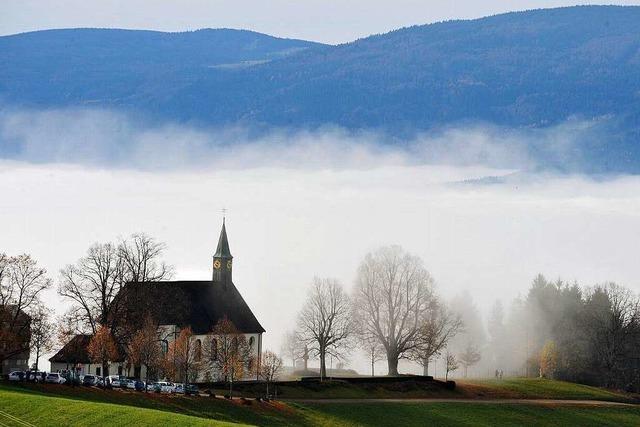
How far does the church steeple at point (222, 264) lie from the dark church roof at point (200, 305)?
0.98 metres

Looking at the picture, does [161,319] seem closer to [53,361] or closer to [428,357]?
[53,361]

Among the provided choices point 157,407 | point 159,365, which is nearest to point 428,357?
point 159,365

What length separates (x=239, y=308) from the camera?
479 feet

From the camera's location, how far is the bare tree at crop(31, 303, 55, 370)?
10929 centimetres

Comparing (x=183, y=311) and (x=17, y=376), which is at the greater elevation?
(x=183, y=311)

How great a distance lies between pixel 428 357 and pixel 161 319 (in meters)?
29.9

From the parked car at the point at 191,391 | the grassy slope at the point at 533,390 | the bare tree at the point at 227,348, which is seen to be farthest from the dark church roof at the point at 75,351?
the grassy slope at the point at 533,390

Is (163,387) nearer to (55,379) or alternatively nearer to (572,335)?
(55,379)

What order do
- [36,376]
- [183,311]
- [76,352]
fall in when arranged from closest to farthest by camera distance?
[36,376] < [76,352] < [183,311]

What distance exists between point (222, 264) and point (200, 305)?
26.6ft

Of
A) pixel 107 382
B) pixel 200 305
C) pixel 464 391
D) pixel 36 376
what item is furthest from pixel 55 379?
pixel 464 391

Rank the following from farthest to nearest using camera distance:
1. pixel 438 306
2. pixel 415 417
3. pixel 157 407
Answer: pixel 438 306 → pixel 415 417 → pixel 157 407

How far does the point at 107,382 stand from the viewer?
103 m

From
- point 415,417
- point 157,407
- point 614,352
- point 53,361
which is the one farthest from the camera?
point 614,352
